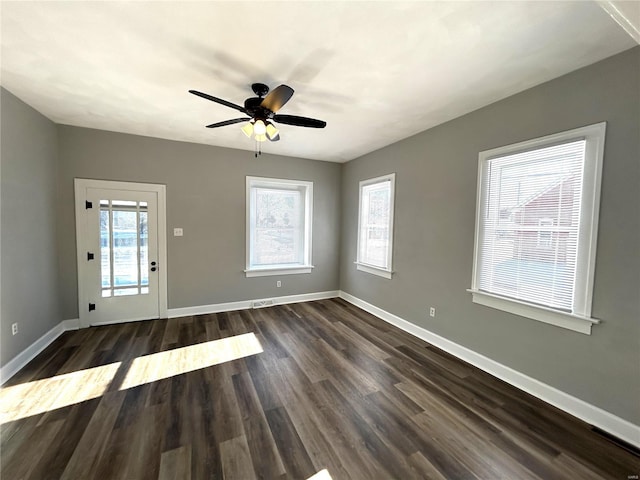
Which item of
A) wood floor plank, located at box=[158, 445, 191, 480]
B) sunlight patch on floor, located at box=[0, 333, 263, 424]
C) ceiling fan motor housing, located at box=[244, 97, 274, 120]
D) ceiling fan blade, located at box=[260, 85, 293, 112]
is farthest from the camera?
ceiling fan motor housing, located at box=[244, 97, 274, 120]

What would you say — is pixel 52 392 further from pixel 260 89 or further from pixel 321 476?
pixel 260 89

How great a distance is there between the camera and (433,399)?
88.6 inches

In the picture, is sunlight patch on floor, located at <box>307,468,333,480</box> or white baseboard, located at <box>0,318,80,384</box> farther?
white baseboard, located at <box>0,318,80,384</box>

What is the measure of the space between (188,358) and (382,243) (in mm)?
3075

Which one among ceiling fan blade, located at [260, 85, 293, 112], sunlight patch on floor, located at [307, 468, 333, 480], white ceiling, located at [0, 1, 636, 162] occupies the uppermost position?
white ceiling, located at [0, 1, 636, 162]

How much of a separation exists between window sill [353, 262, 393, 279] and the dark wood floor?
1.23 metres

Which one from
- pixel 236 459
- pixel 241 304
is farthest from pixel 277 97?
pixel 241 304

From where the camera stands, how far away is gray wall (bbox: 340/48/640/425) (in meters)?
1.83

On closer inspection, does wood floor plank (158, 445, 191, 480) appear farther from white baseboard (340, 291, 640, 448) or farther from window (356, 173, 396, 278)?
window (356, 173, 396, 278)

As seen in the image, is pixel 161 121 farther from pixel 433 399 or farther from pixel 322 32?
pixel 433 399

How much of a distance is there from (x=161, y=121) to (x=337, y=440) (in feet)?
12.6

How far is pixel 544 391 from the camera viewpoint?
2.27 metres

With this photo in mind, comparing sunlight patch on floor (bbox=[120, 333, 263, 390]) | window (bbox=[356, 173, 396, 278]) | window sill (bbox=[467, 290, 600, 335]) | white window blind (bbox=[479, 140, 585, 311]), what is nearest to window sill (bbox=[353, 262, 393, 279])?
window (bbox=[356, 173, 396, 278])

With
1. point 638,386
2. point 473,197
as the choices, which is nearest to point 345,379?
point 638,386
